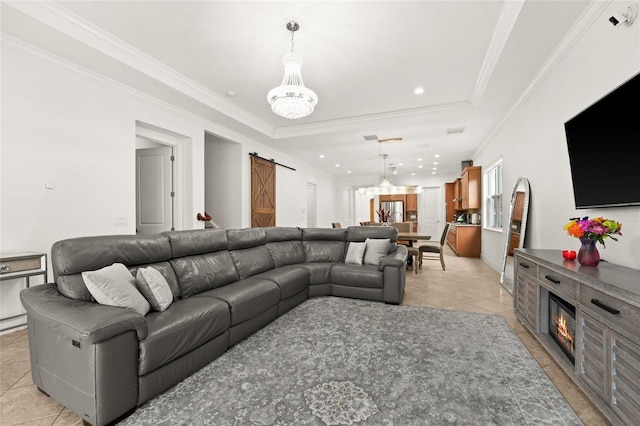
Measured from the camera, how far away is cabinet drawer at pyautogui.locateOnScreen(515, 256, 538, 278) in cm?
254

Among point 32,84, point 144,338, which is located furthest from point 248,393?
point 32,84

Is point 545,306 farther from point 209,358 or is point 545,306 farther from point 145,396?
point 145,396

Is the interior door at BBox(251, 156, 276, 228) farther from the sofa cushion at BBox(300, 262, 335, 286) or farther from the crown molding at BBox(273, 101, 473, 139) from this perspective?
the sofa cushion at BBox(300, 262, 335, 286)

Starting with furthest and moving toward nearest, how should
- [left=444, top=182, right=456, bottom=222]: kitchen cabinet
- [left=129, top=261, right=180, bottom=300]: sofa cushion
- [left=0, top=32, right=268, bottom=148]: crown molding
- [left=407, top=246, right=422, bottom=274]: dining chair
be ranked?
[left=444, top=182, right=456, bottom=222]: kitchen cabinet < [left=407, top=246, right=422, bottom=274]: dining chair < [left=0, top=32, right=268, bottom=148]: crown molding < [left=129, top=261, right=180, bottom=300]: sofa cushion

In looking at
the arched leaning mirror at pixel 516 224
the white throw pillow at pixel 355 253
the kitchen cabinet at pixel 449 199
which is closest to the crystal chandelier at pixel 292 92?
the white throw pillow at pixel 355 253

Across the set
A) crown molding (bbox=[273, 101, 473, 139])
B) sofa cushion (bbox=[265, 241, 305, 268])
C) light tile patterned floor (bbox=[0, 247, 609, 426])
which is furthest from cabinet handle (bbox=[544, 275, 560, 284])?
crown molding (bbox=[273, 101, 473, 139])

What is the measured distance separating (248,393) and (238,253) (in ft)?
6.01

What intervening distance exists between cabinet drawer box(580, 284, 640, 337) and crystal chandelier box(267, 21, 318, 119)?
273 centimetres

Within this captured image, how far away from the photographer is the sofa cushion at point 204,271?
2627mm

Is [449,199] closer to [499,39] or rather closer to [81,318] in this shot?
[499,39]

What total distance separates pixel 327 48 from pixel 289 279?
2745 millimetres

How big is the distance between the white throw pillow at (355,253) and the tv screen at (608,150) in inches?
96.0

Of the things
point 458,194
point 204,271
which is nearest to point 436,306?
point 204,271

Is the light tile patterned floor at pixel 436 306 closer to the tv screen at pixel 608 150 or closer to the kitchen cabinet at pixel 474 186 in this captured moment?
the tv screen at pixel 608 150
